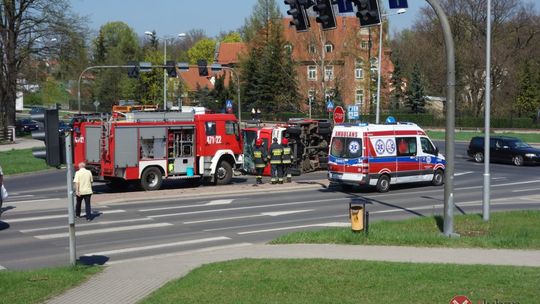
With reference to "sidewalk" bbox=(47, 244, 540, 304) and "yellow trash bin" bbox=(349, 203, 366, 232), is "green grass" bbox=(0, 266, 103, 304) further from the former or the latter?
"yellow trash bin" bbox=(349, 203, 366, 232)

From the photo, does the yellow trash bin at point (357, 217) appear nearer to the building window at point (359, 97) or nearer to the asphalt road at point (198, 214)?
the asphalt road at point (198, 214)

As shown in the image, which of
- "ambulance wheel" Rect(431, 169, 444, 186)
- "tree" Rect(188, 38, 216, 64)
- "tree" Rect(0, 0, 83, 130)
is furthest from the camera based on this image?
"tree" Rect(188, 38, 216, 64)

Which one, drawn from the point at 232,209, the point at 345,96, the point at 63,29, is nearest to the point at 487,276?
the point at 232,209

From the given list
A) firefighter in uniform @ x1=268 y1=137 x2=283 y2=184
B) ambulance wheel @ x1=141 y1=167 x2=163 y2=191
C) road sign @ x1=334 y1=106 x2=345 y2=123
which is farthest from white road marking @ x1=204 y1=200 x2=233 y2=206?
road sign @ x1=334 y1=106 x2=345 y2=123

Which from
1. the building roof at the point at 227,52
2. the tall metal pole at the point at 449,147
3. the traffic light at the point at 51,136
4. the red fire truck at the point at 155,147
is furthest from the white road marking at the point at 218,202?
the building roof at the point at 227,52

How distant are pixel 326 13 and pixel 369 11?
1472 millimetres

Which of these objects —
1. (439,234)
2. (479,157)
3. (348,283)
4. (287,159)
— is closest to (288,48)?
(479,157)

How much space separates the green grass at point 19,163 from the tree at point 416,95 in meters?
48.0

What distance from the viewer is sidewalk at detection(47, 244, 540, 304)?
9994mm

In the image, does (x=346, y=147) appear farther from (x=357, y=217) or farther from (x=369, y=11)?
(x=357, y=217)

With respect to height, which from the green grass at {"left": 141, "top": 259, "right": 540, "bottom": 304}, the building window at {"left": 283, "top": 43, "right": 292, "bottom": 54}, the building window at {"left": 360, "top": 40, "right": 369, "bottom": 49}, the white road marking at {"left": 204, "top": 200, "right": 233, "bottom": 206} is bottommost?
the white road marking at {"left": 204, "top": 200, "right": 233, "bottom": 206}

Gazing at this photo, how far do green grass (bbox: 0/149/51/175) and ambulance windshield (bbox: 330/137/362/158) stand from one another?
56.2 ft

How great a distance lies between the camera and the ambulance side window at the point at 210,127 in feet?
89.1

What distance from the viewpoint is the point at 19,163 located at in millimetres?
38688
